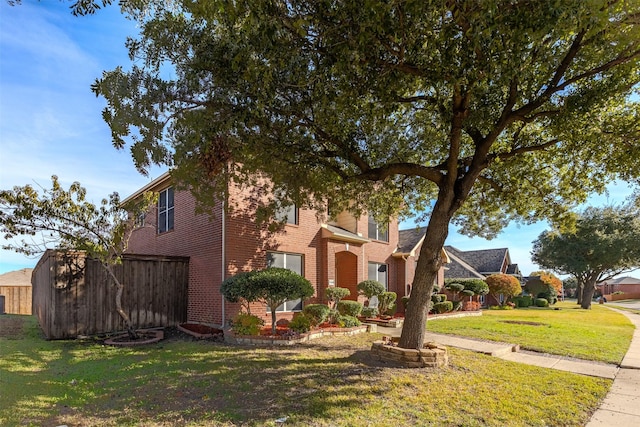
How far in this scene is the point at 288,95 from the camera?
24.6ft

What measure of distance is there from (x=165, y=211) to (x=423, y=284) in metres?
11.5

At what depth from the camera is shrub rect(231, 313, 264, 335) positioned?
10.5 meters

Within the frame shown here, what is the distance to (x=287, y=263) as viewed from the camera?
1416 cm

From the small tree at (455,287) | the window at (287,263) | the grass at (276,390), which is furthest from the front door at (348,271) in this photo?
the small tree at (455,287)

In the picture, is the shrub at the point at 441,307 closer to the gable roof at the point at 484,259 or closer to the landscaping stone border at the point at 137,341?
the landscaping stone border at the point at 137,341

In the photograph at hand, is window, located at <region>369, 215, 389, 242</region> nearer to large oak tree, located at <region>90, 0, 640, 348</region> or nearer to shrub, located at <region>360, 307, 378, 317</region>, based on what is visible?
shrub, located at <region>360, 307, 378, 317</region>

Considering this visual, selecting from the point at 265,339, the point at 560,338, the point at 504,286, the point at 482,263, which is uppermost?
the point at 482,263

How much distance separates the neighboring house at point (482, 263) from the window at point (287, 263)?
73.3 ft

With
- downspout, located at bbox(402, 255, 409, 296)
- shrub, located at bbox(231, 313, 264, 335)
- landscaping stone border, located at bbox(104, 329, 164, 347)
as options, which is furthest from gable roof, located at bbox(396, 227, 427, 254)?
landscaping stone border, located at bbox(104, 329, 164, 347)

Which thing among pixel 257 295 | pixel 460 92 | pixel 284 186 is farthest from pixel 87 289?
pixel 460 92

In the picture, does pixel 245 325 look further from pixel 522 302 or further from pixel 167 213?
pixel 522 302

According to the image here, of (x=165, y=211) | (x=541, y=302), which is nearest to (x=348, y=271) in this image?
(x=165, y=211)

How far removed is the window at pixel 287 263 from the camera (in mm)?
13484

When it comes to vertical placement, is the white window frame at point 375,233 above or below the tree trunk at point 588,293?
above
